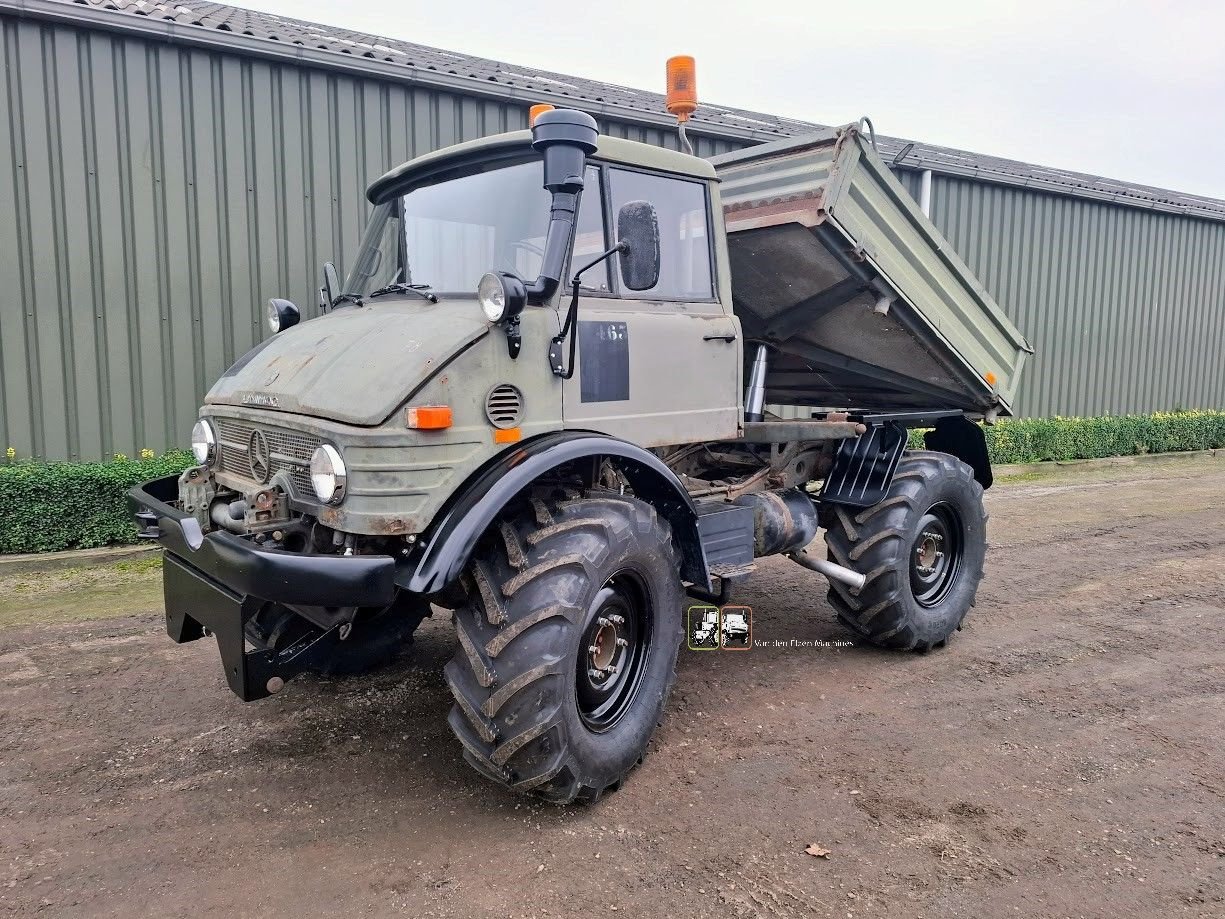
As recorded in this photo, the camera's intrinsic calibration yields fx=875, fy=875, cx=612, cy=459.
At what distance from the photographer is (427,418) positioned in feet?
9.91

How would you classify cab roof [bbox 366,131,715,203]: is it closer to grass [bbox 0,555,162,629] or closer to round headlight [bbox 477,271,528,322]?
round headlight [bbox 477,271,528,322]

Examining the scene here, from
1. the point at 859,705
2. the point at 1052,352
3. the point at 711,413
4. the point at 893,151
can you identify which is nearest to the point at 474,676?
the point at 711,413

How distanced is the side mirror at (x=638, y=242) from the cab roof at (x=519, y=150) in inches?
8.9

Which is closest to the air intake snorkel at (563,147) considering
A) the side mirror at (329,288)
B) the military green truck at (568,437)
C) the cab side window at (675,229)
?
the military green truck at (568,437)

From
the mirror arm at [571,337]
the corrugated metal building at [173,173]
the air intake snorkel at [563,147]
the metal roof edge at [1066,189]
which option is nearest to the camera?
the air intake snorkel at [563,147]

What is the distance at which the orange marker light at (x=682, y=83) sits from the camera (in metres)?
4.50

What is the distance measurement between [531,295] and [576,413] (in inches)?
20.6

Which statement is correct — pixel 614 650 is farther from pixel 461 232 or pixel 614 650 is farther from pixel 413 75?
pixel 413 75

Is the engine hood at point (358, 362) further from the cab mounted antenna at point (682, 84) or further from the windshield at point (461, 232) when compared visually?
the cab mounted antenna at point (682, 84)

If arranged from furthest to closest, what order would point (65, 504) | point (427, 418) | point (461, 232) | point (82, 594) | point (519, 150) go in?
point (65, 504), point (82, 594), point (461, 232), point (519, 150), point (427, 418)

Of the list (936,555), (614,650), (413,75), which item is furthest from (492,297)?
(413,75)

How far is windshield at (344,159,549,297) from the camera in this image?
3605mm

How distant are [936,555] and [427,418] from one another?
3.70 m

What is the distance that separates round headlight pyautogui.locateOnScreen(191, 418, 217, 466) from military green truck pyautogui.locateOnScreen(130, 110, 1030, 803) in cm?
2
